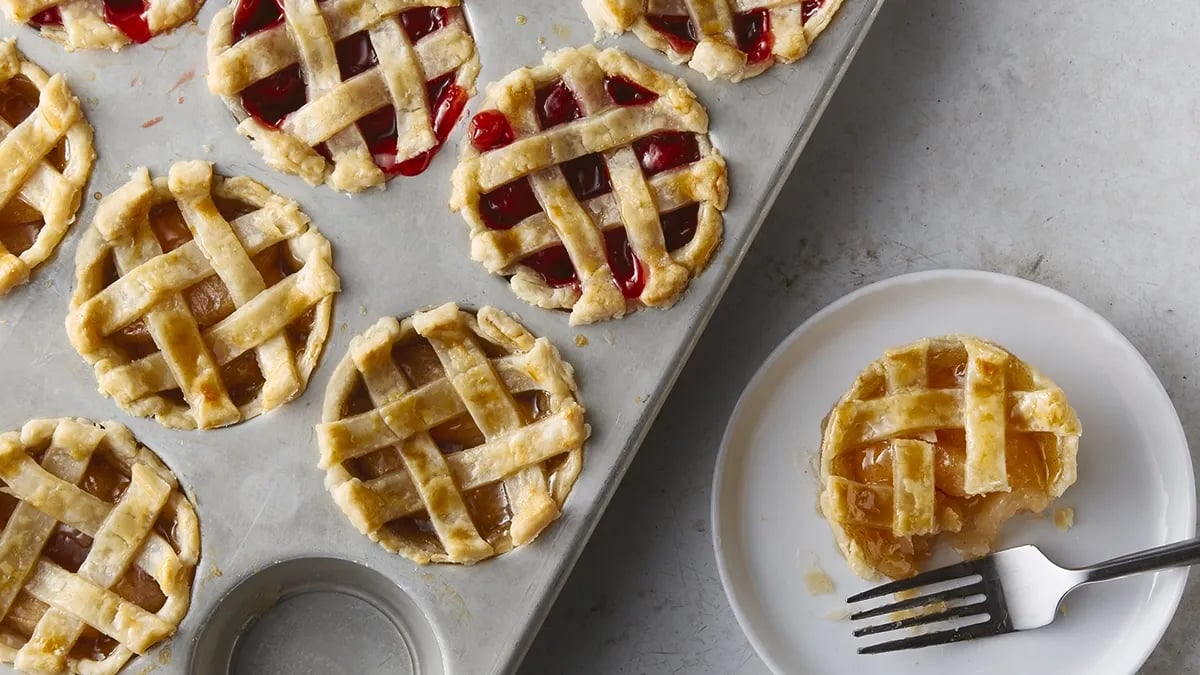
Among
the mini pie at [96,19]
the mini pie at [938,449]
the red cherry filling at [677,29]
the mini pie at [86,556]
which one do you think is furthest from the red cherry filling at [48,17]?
the mini pie at [938,449]

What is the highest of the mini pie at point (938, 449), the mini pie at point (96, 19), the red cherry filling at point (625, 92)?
the mini pie at point (96, 19)

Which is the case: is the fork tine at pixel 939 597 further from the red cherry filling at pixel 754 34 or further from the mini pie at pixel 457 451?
the red cherry filling at pixel 754 34

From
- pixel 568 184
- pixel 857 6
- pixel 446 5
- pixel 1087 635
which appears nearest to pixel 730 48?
pixel 857 6

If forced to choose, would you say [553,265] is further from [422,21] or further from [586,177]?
[422,21]

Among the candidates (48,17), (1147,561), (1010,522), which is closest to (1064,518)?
(1010,522)

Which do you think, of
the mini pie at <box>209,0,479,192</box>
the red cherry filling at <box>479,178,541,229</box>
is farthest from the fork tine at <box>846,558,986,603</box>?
the mini pie at <box>209,0,479,192</box>

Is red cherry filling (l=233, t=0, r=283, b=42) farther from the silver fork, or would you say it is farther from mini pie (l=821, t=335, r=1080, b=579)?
the silver fork
